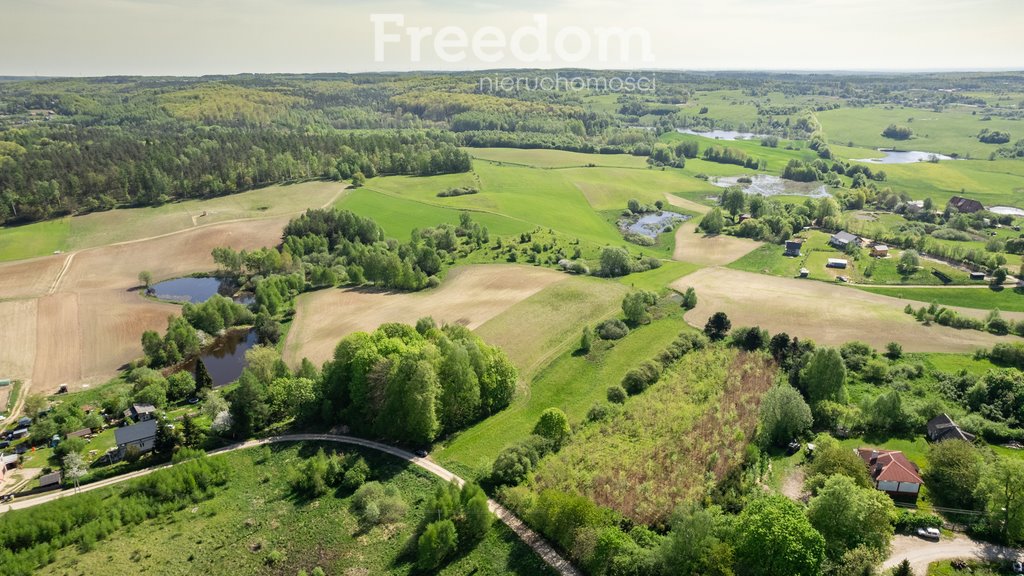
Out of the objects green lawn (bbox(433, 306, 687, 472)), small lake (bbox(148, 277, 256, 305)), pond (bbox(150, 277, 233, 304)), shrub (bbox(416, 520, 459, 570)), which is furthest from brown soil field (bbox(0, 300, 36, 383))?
shrub (bbox(416, 520, 459, 570))

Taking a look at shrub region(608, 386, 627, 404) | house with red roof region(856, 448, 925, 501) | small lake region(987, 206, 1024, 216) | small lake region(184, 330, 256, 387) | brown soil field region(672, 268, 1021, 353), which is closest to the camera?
house with red roof region(856, 448, 925, 501)

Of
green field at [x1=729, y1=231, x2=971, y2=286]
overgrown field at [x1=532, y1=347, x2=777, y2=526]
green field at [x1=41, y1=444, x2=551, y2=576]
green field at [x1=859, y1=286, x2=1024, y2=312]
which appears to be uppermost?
green field at [x1=729, y1=231, x2=971, y2=286]

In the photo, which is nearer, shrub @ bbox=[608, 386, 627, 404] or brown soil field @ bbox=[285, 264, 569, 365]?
shrub @ bbox=[608, 386, 627, 404]

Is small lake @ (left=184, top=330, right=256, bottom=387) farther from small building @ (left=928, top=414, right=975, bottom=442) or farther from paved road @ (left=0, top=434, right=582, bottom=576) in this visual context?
small building @ (left=928, top=414, right=975, bottom=442)

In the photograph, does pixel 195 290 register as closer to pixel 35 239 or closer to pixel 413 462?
pixel 35 239

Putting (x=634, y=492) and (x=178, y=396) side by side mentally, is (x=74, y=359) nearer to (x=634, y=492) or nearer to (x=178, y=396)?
(x=178, y=396)

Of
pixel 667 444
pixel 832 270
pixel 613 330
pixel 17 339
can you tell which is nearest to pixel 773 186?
pixel 832 270

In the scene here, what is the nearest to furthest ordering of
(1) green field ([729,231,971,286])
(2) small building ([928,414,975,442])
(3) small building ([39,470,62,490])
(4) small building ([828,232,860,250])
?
(3) small building ([39,470,62,490]) → (2) small building ([928,414,975,442]) → (1) green field ([729,231,971,286]) → (4) small building ([828,232,860,250])
